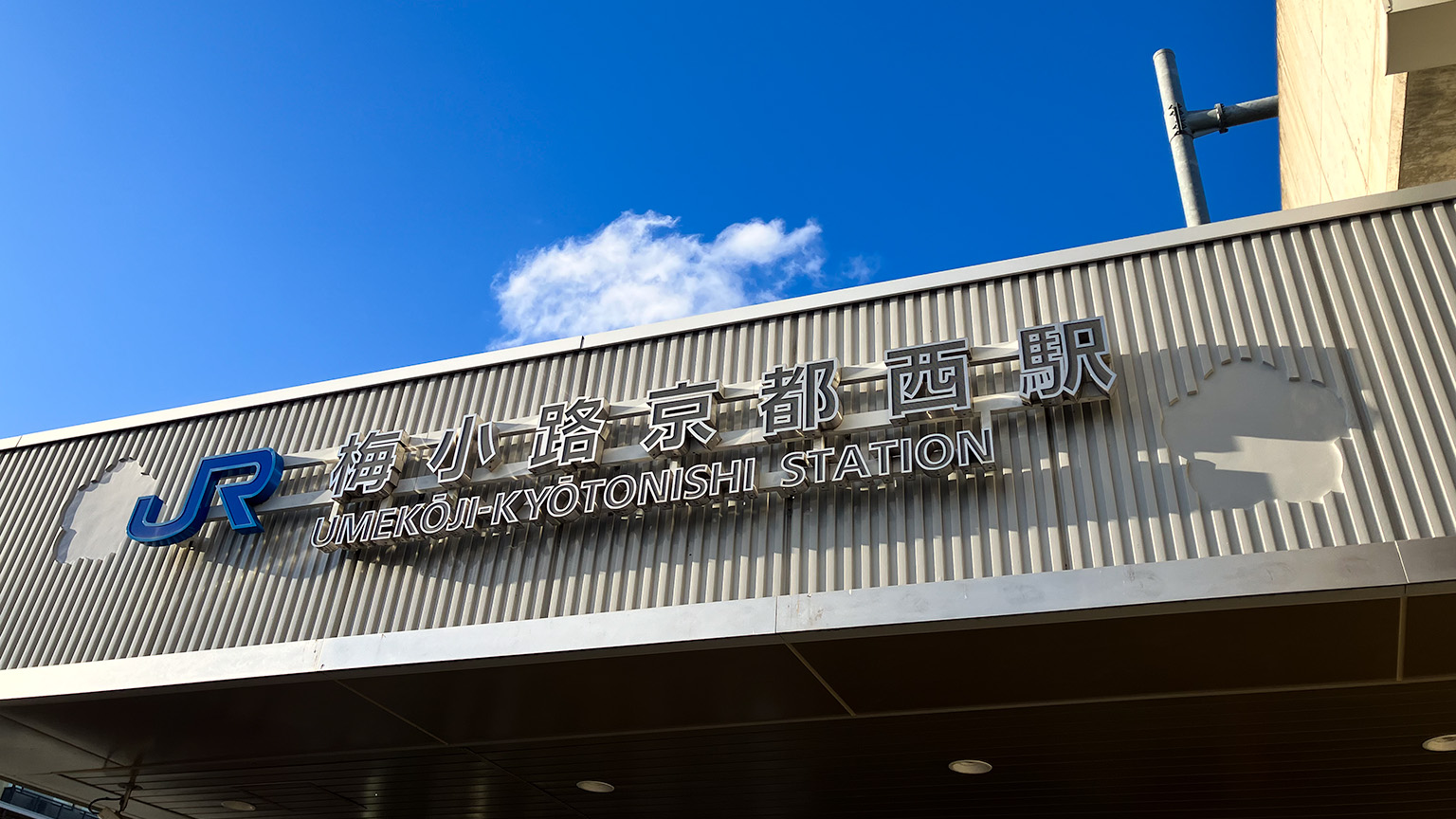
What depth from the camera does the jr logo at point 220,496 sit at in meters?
9.84

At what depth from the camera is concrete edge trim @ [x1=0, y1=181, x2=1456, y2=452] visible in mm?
7996

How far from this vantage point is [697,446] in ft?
28.1

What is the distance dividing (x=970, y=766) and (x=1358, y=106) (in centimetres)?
701

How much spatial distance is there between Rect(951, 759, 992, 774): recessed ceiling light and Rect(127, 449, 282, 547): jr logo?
6522 millimetres

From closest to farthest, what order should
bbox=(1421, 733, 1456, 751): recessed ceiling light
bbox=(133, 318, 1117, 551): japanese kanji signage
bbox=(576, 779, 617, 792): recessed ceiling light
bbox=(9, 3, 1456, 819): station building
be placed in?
bbox=(9, 3, 1456, 819): station building → bbox=(133, 318, 1117, 551): japanese kanji signage → bbox=(1421, 733, 1456, 751): recessed ceiling light → bbox=(576, 779, 617, 792): recessed ceiling light

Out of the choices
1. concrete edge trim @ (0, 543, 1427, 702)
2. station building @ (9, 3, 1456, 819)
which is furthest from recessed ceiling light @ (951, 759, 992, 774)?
concrete edge trim @ (0, 543, 1427, 702)

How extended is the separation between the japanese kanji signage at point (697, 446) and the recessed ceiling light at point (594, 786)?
3172 millimetres

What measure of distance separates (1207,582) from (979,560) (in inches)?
58.4

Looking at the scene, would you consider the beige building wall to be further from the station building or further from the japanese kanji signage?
the japanese kanji signage

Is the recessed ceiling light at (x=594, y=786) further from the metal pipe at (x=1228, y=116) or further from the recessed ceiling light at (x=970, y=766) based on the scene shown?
the metal pipe at (x=1228, y=116)

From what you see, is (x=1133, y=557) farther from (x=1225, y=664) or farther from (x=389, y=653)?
(x=389, y=653)

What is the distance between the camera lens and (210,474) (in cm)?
1028

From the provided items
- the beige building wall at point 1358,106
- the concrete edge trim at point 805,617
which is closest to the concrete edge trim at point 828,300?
the beige building wall at point 1358,106

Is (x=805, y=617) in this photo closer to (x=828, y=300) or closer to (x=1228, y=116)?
(x=828, y=300)
